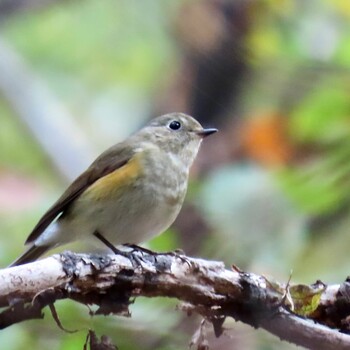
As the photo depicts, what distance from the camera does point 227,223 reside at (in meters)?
5.52

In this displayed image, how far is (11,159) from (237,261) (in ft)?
16.7

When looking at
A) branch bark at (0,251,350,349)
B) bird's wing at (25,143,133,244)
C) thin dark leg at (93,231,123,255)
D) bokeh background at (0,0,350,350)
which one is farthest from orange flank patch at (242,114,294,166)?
branch bark at (0,251,350,349)

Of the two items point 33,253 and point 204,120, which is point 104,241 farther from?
point 204,120

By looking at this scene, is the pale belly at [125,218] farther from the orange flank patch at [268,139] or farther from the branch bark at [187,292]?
the orange flank patch at [268,139]

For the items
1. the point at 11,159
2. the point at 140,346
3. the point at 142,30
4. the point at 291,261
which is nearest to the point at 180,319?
the point at 140,346

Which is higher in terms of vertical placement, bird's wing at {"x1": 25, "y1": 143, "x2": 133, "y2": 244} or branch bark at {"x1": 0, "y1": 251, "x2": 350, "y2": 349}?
branch bark at {"x1": 0, "y1": 251, "x2": 350, "y2": 349}

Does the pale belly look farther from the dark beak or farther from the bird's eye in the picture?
the bird's eye

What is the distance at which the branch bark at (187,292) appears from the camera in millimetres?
3119

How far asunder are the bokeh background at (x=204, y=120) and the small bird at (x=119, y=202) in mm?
241

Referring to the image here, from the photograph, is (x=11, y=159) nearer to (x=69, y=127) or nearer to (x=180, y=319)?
(x=69, y=127)

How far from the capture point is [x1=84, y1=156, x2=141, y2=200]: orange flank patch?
5.33m

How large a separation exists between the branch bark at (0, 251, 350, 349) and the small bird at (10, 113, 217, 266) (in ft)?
4.79

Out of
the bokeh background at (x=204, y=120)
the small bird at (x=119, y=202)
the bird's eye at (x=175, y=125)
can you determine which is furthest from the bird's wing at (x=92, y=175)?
the bird's eye at (x=175, y=125)

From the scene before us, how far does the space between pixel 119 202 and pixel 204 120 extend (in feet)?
8.77
